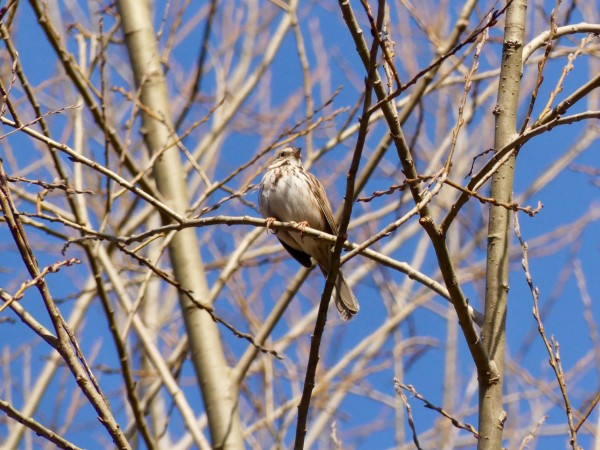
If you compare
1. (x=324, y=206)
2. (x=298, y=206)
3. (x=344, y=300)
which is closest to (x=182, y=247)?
(x=298, y=206)

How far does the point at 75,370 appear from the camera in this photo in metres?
2.67

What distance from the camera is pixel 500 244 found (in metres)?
3.34

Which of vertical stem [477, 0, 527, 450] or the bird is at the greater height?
the bird

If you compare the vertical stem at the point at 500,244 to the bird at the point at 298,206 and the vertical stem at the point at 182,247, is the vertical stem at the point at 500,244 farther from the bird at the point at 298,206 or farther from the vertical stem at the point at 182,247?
the bird at the point at 298,206

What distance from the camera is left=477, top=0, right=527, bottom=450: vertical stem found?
3.14 metres

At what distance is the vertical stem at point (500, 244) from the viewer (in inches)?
123

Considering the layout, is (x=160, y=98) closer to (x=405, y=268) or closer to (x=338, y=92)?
(x=338, y=92)

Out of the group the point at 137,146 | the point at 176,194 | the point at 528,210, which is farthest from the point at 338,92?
the point at 137,146

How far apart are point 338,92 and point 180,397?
6.40 ft

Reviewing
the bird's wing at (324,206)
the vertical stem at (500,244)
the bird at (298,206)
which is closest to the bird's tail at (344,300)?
the bird at (298,206)

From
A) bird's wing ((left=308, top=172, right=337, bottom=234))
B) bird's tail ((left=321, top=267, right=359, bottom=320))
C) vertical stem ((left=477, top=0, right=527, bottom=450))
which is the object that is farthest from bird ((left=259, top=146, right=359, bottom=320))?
vertical stem ((left=477, top=0, right=527, bottom=450))

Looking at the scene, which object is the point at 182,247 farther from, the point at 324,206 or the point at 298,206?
the point at 324,206

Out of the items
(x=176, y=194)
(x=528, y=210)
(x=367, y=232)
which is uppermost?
(x=367, y=232)

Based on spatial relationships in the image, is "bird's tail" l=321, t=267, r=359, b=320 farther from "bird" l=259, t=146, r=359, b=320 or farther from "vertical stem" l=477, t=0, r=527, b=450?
"vertical stem" l=477, t=0, r=527, b=450
